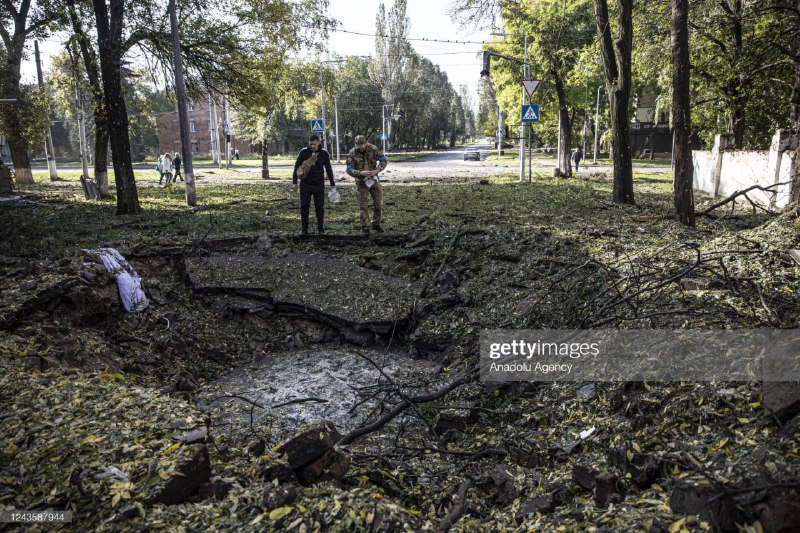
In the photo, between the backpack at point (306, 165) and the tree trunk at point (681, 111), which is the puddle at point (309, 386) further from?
the tree trunk at point (681, 111)

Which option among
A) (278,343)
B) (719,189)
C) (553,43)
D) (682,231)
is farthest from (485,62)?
(278,343)

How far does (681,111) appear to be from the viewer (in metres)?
9.43

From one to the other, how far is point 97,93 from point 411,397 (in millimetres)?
13995

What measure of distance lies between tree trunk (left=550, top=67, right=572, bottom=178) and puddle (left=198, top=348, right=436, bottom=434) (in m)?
18.4

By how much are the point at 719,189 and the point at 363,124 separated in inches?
1832

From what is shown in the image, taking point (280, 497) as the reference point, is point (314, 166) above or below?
above

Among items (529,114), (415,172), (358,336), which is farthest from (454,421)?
(415,172)

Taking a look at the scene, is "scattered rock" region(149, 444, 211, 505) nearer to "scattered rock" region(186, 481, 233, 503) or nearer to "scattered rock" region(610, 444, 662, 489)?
"scattered rock" region(186, 481, 233, 503)

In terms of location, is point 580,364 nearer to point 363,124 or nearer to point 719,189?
point 719,189

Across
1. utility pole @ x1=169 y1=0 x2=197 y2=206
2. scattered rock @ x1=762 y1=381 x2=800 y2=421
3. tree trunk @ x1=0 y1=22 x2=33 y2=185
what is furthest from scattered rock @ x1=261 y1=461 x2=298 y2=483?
tree trunk @ x1=0 y1=22 x2=33 y2=185

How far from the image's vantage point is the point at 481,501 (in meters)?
3.40

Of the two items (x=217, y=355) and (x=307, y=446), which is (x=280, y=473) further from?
(x=217, y=355)

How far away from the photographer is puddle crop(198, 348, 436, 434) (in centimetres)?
489

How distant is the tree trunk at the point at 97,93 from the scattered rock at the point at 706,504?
15.8m
